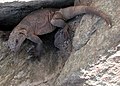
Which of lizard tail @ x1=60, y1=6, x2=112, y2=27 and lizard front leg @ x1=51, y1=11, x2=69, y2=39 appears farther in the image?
lizard front leg @ x1=51, y1=11, x2=69, y2=39

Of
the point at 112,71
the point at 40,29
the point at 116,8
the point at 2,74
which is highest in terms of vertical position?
the point at 116,8

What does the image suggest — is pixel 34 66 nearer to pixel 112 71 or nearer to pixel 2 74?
pixel 2 74

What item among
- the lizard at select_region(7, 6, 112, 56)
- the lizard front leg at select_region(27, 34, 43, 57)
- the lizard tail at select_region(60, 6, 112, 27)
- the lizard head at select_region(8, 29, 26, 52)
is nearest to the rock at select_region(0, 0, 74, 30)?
the lizard at select_region(7, 6, 112, 56)

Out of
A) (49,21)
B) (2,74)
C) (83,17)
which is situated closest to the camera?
(83,17)

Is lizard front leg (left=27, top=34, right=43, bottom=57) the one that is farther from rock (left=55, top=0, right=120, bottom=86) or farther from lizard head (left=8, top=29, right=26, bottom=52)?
rock (left=55, top=0, right=120, bottom=86)

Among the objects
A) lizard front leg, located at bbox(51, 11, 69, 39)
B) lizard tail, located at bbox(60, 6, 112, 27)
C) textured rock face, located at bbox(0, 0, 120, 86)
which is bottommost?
textured rock face, located at bbox(0, 0, 120, 86)

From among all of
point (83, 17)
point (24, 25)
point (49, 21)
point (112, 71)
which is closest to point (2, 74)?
point (24, 25)

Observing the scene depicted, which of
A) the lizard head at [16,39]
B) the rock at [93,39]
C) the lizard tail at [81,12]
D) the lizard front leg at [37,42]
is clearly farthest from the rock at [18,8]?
the rock at [93,39]

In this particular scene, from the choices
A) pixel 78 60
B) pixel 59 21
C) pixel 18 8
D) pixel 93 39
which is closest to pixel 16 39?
pixel 18 8
